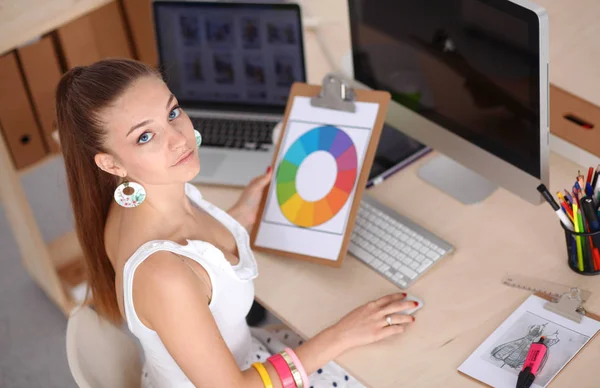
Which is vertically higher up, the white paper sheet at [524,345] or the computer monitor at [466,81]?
the computer monitor at [466,81]

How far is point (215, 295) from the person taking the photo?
4.63 ft

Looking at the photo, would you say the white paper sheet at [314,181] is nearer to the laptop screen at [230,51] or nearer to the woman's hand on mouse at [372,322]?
the woman's hand on mouse at [372,322]

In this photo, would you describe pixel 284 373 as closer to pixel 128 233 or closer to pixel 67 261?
pixel 128 233

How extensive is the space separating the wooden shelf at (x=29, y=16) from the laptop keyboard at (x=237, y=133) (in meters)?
0.43

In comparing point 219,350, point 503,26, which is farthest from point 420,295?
point 503,26

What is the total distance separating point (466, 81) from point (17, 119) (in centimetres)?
148

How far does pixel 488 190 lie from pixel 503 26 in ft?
1.44

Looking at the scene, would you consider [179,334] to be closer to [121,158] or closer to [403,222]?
[121,158]

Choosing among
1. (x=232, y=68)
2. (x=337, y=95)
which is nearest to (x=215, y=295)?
(x=337, y=95)

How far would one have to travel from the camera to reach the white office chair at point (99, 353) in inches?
55.7

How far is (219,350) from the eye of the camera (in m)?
1.31

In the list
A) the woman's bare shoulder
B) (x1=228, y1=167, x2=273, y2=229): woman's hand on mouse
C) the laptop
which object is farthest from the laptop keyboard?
the woman's bare shoulder

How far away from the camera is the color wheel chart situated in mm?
1626

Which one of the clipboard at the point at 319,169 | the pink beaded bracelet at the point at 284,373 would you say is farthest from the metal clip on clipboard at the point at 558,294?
the pink beaded bracelet at the point at 284,373
